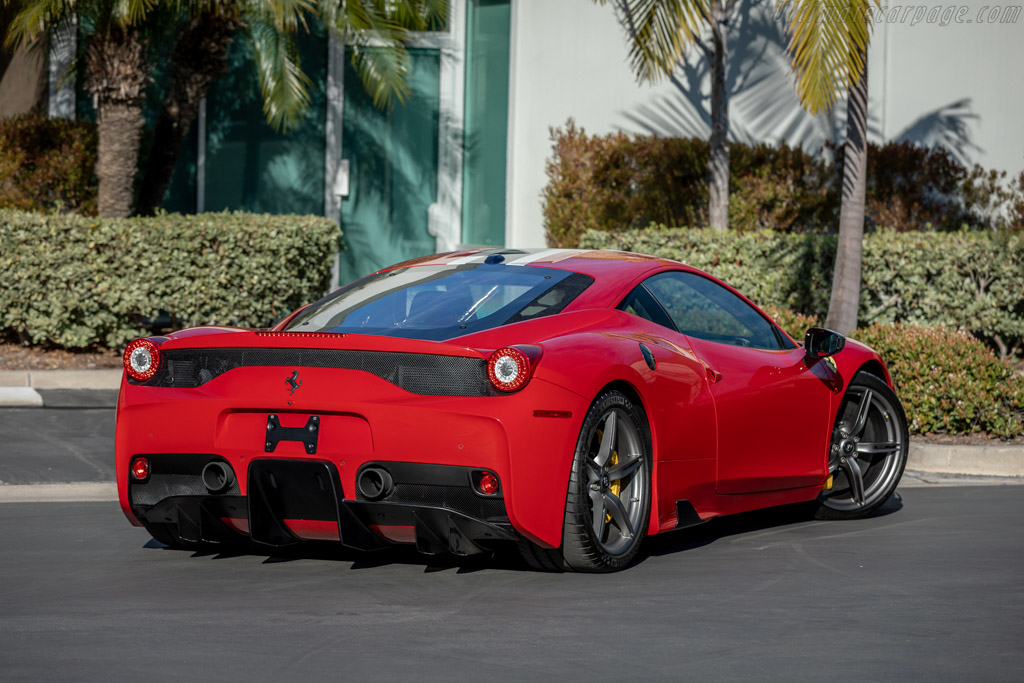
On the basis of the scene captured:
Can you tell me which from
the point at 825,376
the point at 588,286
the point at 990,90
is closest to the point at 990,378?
the point at 825,376

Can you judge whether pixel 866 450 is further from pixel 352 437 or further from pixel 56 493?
pixel 56 493

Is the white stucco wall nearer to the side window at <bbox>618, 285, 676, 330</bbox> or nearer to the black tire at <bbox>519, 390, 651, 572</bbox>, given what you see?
the side window at <bbox>618, 285, 676, 330</bbox>

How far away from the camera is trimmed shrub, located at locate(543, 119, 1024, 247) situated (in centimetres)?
1628

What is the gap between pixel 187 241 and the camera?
13617 millimetres

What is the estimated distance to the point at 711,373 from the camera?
6332 mm

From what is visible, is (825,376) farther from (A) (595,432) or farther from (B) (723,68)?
(B) (723,68)

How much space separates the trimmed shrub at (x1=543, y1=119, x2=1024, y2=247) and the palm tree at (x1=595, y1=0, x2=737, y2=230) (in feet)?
2.52

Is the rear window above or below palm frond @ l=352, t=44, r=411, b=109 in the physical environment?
below

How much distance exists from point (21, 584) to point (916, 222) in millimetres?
12670

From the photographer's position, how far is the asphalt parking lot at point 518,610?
4.48 meters

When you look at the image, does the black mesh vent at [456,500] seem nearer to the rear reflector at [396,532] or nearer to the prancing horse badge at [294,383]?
the rear reflector at [396,532]

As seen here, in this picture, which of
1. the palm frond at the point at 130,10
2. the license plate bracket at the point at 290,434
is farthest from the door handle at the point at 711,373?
the palm frond at the point at 130,10

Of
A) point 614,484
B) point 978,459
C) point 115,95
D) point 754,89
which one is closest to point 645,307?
point 614,484

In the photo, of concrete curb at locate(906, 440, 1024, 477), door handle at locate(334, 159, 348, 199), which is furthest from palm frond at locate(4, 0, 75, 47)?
concrete curb at locate(906, 440, 1024, 477)
